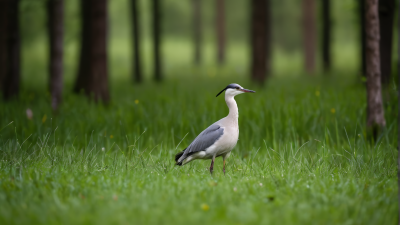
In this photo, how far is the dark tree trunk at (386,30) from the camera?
8.07m

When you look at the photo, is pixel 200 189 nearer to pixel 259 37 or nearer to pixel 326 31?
pixel 259 37

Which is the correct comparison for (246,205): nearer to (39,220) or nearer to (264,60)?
(39,220)

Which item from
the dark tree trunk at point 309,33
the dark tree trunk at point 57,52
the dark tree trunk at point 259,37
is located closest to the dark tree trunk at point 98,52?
the dark tree trunk at point 57,52

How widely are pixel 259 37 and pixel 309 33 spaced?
32.7 feet

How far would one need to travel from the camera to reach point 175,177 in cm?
380

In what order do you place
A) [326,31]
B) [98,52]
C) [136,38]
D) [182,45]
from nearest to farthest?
[98,52]
[136,38]
[326,31]
[182,45]

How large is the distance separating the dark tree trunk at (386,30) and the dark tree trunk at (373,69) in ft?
10.1

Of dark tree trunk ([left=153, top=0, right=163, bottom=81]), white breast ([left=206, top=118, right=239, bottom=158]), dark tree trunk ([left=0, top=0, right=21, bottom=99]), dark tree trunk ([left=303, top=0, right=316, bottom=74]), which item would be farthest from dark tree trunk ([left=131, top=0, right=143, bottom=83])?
white breast ([left=206, top=118, right=239, bottom=158])

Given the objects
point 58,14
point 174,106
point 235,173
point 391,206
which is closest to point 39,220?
point 235,173

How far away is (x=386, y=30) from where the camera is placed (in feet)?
27.2

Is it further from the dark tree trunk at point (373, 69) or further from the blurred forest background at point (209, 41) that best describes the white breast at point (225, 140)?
the blurred forest background at point (209, 41)

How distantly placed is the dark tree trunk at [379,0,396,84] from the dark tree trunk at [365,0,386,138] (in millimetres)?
3078

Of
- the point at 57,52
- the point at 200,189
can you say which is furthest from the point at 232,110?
the point at 57,52

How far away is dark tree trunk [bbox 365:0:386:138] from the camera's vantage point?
5.43 meters
